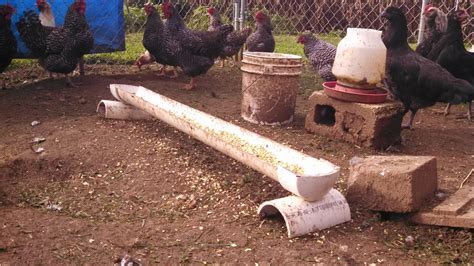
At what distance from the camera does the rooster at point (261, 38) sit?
6.62 metres

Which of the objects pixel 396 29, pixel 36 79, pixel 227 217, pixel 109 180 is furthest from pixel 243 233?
pixel 36 79

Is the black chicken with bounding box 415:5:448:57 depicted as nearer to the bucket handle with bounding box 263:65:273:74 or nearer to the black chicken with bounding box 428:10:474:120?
the black chicken with bounding box 428:10:474:120

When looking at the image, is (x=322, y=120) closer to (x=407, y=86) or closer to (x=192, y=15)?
(x=407, y=86)

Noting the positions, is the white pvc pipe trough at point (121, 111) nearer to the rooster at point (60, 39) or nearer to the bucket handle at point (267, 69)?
the bucket handle at point (267, 69)

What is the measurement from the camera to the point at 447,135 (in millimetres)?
4316

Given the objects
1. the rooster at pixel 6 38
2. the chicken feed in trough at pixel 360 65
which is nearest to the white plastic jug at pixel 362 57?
the chicken feed in trough at pixel 360 65

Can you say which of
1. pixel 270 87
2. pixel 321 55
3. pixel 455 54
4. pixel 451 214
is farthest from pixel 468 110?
pixel 451 214

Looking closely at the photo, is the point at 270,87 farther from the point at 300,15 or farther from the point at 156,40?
the point at 300,15

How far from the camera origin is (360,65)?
11.5 ft

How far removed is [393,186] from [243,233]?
2.78ft

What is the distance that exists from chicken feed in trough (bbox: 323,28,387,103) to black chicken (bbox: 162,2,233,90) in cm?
254

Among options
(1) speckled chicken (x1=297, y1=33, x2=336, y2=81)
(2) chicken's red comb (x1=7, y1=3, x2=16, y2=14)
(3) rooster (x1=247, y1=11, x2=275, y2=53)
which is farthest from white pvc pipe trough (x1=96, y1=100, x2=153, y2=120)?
(3) rooster (x1=247, y1=11, x2=275, y2=53)

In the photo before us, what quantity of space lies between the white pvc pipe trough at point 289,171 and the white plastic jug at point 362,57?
1.21 meters

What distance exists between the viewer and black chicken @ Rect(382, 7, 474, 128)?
3934 mm
